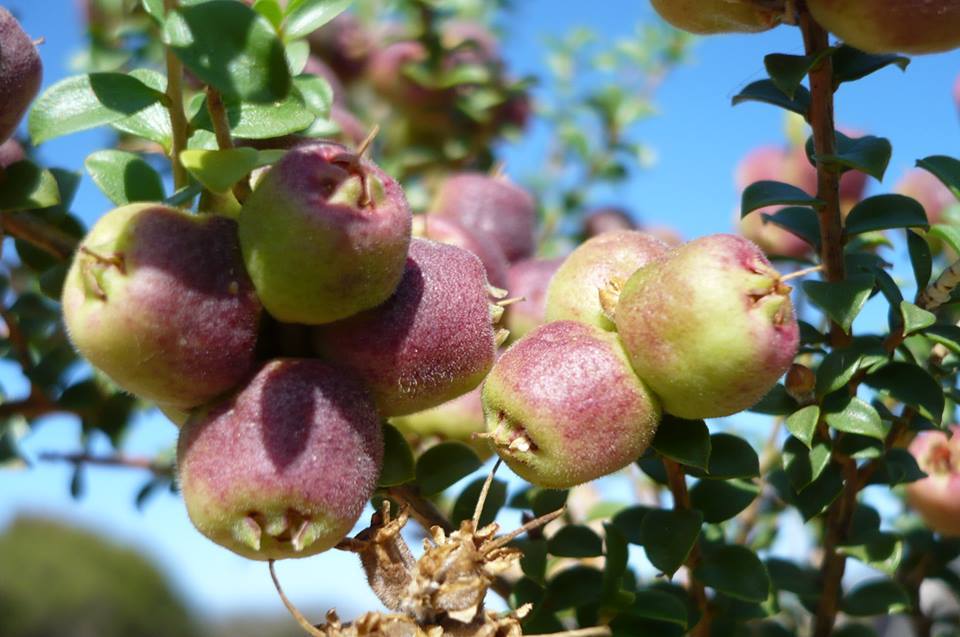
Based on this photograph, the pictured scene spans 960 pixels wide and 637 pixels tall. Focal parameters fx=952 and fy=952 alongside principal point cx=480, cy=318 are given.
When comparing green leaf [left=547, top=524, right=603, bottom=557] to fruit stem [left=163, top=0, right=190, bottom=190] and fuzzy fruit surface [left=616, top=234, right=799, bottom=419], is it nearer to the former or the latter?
fuzzy fruit surface [left=616, top=234, right=799, bottom=419]

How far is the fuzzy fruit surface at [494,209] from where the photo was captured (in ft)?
5.15

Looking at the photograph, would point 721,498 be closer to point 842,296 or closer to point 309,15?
point 842,296

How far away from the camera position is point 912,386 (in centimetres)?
94

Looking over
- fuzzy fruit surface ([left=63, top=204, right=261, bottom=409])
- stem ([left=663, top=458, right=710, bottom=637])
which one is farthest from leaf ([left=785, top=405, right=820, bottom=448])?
fuzzy fruit surface ([left=63, top=204, right=261, bottom=409])

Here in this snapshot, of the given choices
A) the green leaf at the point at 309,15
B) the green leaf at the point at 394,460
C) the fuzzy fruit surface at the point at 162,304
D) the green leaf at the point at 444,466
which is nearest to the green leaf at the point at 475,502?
the green leaf at the point at 444,466

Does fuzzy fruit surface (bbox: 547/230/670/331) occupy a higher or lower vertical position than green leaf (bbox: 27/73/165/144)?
lower

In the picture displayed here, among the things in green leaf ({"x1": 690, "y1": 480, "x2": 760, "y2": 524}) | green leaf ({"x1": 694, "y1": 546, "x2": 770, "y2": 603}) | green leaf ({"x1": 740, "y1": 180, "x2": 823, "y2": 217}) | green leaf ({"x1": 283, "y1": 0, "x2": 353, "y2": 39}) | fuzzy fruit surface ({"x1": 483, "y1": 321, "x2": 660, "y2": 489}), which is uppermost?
green leaf ({"x1": 283, "y1": 0, "x2": 353, "y2": 39})

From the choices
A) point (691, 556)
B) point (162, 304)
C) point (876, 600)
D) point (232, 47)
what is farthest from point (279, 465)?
point (876, 600)

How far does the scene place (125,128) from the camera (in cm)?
87

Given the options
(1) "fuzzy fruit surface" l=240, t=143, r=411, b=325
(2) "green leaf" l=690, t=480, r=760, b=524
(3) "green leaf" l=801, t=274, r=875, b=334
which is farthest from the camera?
(2) "green leaf" l=690, t=480, r=760, b=524

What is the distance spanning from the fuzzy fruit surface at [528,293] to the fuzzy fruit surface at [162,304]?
632mm

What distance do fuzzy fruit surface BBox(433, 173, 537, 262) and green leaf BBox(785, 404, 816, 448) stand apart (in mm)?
718

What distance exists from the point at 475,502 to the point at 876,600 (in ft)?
1.73

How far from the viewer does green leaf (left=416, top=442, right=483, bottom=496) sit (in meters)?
0.96
